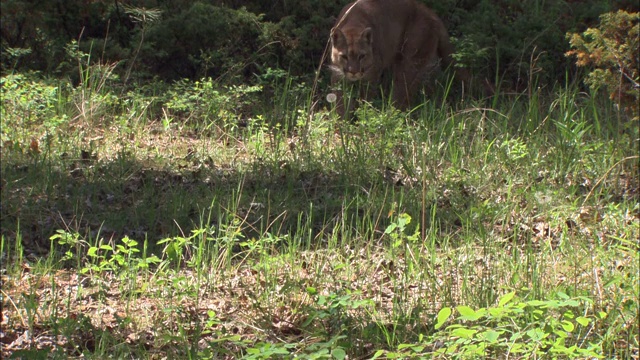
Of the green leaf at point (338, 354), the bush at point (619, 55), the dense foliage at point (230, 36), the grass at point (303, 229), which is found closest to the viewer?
the green leaf at point (338, 354)

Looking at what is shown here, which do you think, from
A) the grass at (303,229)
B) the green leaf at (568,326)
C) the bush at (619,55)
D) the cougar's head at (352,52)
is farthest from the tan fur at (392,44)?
the green leaf at (568,326)

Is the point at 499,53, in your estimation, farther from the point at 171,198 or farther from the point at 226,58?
the point at 171,198

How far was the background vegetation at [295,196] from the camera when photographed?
14.6ft

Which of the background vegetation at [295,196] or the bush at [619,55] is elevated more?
the bush at [619,55]

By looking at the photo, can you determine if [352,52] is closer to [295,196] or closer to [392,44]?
[392,44]

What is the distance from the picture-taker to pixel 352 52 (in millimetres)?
9453

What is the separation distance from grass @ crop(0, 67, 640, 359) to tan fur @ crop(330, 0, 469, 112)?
74 centimetres

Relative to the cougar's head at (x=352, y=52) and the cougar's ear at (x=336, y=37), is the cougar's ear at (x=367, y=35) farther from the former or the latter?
the cougar's ear at (x=336, y=37)

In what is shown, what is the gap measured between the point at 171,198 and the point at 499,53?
4.98 m

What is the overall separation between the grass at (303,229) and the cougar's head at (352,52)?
0.61m

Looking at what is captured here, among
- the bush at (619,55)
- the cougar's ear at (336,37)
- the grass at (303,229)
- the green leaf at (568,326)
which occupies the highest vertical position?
the bush at (619,55)

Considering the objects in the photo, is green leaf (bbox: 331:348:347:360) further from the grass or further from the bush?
the bush

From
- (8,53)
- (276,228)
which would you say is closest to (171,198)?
(276,228)

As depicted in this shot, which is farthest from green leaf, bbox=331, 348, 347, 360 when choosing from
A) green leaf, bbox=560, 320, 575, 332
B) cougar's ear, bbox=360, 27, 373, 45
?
cougar's ear, bbox=360, 27, 373, 45
